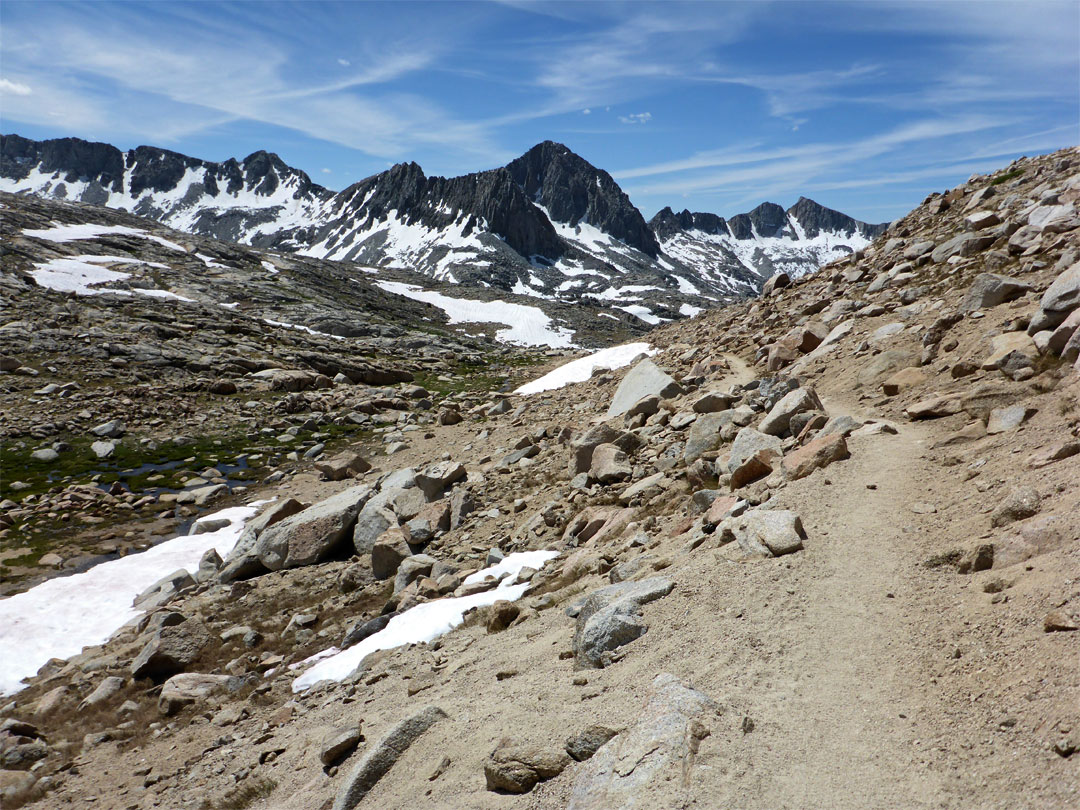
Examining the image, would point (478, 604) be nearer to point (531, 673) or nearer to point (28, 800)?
point (531, 673)

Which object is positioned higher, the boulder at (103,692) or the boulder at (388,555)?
the boulder at (388,555)

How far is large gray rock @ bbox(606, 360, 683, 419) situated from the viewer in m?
21.0

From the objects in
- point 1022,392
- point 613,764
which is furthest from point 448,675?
point 1022,392

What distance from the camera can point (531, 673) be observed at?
8.45 metres

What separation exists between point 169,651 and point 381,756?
9.40 m

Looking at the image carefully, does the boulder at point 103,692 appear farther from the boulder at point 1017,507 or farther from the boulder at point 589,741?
the boulder at point 1017,507

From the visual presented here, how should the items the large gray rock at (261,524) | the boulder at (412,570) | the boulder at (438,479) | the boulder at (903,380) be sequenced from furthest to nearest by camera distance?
the boulder at (438,479)
the large gray rock at (261,524)
the boulder at (412,570)
the boulder at (903,380)

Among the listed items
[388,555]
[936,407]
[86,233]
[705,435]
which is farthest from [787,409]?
[86,233]

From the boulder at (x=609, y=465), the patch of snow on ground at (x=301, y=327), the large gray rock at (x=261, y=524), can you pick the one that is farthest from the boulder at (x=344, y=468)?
the patch of snow on ground at (x=301, y=327)

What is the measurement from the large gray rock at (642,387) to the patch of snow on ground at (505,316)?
99715mm

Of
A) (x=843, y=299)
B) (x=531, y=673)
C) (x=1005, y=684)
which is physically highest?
(x=843, y=299)

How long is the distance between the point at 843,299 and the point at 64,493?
3635 centimetres

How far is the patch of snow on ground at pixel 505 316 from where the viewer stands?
5187 inches

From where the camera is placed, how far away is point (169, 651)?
13.8 meters
